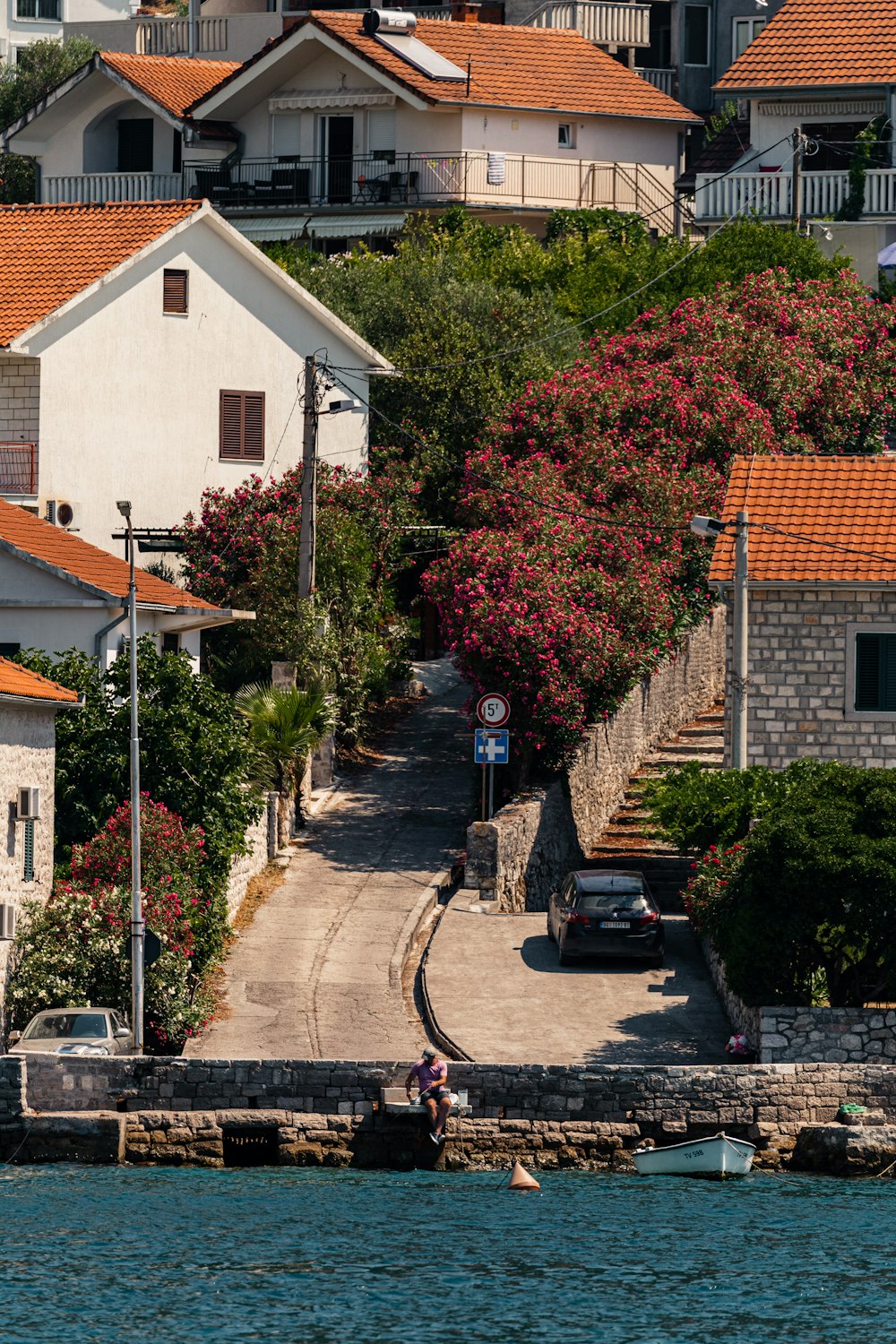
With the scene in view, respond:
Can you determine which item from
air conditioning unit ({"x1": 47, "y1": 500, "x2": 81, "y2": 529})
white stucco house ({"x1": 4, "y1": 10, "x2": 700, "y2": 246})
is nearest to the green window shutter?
air conditioning unit ({"x1": 47, "y1": 500, "x2": 81, "y2": 529})

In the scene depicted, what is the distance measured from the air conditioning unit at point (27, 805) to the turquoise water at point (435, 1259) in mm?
6300

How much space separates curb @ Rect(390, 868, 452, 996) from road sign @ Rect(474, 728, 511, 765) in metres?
2.07

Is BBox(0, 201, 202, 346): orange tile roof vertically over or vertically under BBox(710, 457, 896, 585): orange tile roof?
over

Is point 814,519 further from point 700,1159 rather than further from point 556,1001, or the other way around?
point 700,1159

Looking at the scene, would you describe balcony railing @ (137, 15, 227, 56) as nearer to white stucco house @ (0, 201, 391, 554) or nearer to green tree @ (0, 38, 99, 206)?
green tree @ (0, 38, 99, 206)

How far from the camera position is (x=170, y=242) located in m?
56.2

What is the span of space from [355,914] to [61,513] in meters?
11.9

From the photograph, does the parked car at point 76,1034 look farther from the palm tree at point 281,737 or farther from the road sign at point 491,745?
the road sign at point 491,745

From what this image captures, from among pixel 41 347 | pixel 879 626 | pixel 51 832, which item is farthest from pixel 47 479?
pixel 879 626

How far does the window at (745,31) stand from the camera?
84.4 metres

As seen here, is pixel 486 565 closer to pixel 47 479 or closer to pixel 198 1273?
pixel 47 479

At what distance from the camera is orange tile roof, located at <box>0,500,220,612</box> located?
47.8 m

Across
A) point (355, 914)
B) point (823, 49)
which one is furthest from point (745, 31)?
point (355, 914)

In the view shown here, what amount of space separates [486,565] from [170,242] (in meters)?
11.3
